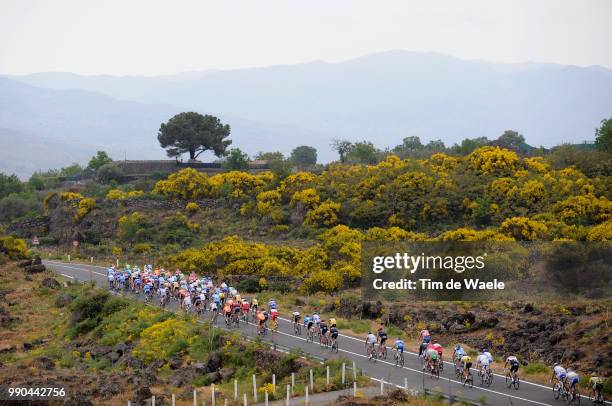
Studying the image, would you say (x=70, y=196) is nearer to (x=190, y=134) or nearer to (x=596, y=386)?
(x=190, y=134)

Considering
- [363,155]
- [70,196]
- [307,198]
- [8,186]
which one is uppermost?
[363,155]

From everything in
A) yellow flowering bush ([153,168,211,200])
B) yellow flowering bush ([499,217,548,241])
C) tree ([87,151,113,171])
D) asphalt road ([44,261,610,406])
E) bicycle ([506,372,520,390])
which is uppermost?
tree ([87,151,113,171])

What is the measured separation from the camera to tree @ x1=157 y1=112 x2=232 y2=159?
97.4 metres

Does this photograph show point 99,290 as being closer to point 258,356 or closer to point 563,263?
point 258,356

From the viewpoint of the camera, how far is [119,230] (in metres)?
72.4

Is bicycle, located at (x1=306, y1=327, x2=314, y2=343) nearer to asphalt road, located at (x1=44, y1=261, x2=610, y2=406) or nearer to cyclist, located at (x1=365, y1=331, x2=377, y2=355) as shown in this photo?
asphalt road, located at (x1=44, y1=261, x2=610, y2=406)

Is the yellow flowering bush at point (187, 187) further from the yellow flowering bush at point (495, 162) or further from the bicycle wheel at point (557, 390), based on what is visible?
the bicycle wheel at point (557, 390)

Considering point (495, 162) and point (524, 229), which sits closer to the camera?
point (524, 229)

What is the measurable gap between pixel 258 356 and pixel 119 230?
41.1m

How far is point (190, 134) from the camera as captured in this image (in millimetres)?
98000

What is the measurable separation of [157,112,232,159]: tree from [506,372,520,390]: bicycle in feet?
235

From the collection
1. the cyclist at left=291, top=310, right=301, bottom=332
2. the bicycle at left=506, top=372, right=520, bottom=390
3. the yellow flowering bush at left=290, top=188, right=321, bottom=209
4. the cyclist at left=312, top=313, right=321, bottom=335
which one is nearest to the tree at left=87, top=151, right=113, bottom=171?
the yellow flowering bush at left=290, top=188, right=321, bottom=209

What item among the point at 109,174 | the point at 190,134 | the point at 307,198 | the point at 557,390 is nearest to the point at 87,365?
the point at 557,390

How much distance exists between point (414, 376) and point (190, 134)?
70.7 meters
